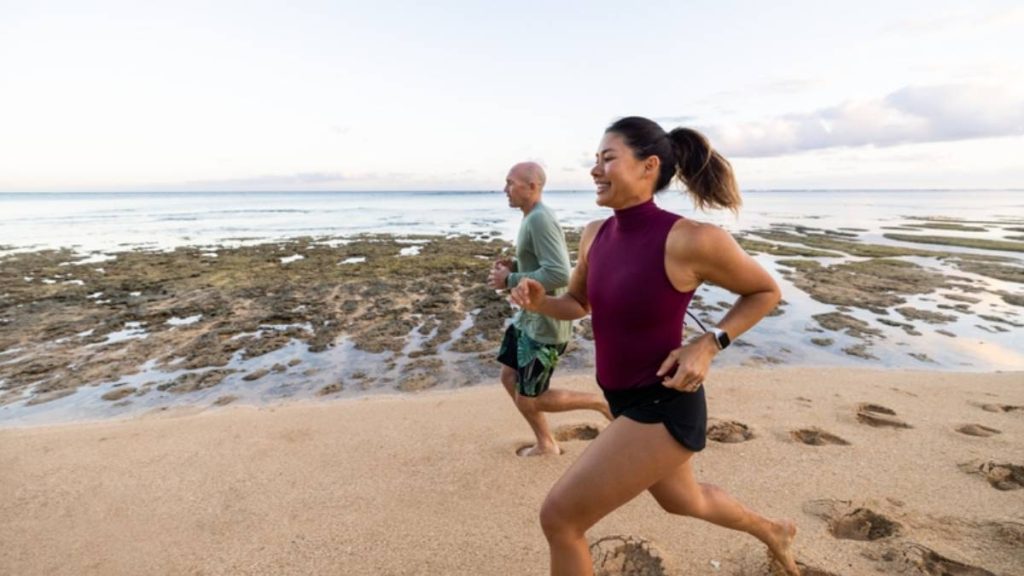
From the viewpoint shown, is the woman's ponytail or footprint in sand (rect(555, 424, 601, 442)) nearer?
the woman's ponytail

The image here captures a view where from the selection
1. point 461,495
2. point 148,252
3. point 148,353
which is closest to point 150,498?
point 461,495

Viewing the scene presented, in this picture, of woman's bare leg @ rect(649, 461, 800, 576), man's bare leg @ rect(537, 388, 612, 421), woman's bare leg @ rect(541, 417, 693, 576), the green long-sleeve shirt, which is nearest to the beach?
woman's bare leg @ rect(649, 461, 800, 576)

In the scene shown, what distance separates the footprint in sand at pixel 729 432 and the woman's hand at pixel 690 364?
9.58ft

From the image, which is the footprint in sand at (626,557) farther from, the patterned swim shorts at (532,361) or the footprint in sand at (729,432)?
the footprint in sand at (729,432)

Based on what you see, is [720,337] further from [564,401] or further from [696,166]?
[564,401]

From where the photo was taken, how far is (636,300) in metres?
2.07

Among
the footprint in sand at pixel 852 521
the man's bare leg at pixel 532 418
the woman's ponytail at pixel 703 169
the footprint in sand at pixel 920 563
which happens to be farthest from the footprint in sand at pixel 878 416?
the woman's ponytail at pixel 703 169

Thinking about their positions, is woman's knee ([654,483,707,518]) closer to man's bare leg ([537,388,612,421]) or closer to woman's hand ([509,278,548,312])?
woman's hand ([509,278,548,312])

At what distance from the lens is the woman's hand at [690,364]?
1927 mm

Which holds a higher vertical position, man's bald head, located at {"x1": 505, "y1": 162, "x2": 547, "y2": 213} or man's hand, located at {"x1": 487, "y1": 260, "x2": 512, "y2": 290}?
man's bald head, located at {"x1": 505, "y1": 162, "x2": 547, "y2": 213}

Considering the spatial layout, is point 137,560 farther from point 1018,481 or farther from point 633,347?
point 1018,481

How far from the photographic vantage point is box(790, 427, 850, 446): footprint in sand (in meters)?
4.46

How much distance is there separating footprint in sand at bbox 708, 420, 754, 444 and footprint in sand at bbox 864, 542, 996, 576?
5.25 feet

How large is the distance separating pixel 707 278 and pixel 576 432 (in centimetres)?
303
